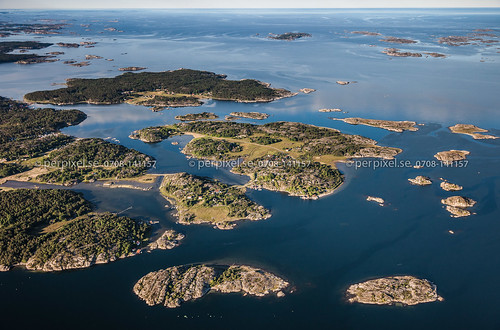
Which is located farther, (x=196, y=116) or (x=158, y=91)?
(x=158, y=91)

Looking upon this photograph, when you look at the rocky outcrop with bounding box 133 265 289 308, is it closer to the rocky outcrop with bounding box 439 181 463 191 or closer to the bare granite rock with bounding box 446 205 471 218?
the bare granite rock with bounding box 446 205 471 218

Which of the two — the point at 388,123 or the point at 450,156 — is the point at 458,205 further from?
the point at 388,123

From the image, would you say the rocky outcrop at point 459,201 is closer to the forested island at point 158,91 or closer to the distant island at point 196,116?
the distant island at point 196,116

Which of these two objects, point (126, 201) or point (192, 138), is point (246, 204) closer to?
point (126, 201)

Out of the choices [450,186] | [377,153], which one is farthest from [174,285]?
[377,153]

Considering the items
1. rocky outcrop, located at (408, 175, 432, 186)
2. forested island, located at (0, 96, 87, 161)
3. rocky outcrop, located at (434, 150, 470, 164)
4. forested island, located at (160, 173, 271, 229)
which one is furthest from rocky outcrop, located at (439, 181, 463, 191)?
forested island, located at (0, 96, 87, 161)

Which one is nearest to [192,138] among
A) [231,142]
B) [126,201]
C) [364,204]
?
[231,142]
